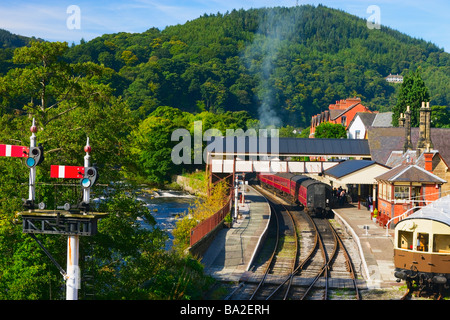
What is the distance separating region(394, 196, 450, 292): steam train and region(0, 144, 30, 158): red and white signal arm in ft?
52.9

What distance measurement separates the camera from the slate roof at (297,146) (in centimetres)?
5138

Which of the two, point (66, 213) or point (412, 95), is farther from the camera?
point (412, 95)

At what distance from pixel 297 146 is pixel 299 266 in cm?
2852

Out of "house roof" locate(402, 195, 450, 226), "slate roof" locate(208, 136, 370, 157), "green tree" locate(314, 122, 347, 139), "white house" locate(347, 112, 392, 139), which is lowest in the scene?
"house roof" locate(402, 195, 450, 226)

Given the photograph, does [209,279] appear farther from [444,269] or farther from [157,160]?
[157,160]

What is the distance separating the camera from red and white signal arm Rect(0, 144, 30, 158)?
12.3 meters

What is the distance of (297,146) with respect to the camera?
55.6 m

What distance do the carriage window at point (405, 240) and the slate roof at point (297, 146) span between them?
28065 millimetres

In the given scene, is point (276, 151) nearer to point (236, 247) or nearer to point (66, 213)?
point (236, 247)

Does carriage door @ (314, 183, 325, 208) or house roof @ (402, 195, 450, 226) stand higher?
house roof @ (402, 195, 450, 226)

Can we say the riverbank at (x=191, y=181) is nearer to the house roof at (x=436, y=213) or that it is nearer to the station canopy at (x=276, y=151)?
the station canopy at (x=276, y=151)

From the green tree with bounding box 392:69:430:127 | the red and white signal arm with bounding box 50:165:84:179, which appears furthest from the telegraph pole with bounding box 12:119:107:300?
the green tree with bounding box 392:69:430:127

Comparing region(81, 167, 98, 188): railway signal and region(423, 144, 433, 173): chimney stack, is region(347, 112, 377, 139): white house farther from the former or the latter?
region(81, 167, 98, 188): railway signal

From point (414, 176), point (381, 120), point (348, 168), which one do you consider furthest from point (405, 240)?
point (381, 120)
